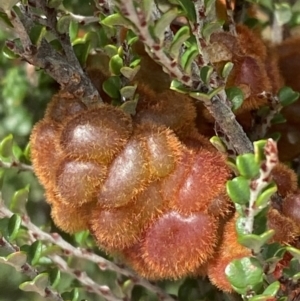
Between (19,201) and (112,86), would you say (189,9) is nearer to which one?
(112,86)

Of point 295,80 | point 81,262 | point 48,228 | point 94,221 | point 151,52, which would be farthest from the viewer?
point 81,262

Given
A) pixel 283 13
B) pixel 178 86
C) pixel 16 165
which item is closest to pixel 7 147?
pixel 16 165

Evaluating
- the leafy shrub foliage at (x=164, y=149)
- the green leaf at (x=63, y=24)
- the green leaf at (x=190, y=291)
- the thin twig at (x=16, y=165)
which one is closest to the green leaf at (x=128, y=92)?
the leafy shrub foliage at (x=164, y=149)

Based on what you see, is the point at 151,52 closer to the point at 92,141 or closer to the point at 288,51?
the point at 92,141

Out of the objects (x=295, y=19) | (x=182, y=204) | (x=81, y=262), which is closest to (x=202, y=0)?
(x=182, y=204)

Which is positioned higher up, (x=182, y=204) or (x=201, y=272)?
(x=182, y=204)
